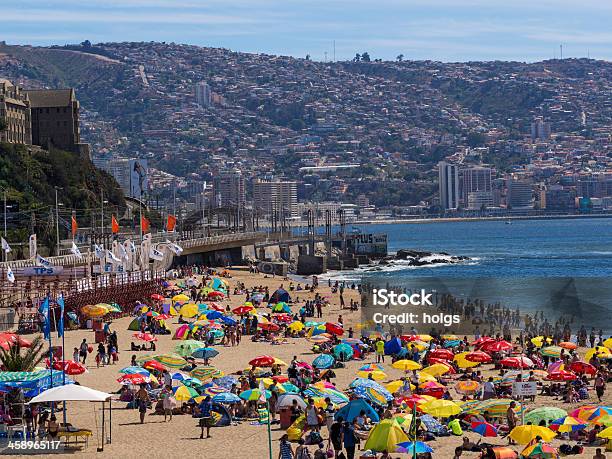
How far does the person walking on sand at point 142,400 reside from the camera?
22734mm

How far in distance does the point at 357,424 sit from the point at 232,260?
209 feet

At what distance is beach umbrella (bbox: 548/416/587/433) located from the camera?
71.3 ft

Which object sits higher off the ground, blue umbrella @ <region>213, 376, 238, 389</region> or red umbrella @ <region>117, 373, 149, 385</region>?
red umbrella @ <region>117, 373, 149, 385</region>

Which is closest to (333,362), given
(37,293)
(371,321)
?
(371,321)

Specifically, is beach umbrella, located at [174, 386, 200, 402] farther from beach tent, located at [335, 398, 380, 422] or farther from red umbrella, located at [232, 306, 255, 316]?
red umbrella, located at [232, 306, 255, 316]

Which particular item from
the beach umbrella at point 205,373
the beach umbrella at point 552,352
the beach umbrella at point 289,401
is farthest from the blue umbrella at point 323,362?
the beach umbrella at point 289,401

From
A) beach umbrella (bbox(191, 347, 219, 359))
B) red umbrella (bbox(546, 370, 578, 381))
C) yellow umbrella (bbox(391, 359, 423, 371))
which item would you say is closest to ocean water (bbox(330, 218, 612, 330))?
red umbrella (bbox(546, 370, 578, 381))

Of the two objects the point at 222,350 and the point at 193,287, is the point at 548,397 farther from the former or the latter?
the point at 193,287

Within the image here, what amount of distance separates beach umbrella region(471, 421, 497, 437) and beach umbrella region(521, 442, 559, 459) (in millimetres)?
2469

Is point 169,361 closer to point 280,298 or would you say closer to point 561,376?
point 561,376

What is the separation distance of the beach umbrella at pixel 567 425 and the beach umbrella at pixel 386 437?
11.3 ft

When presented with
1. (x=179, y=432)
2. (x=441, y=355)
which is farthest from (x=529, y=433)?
(x=441, y=355)

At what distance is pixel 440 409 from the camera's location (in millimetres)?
22547

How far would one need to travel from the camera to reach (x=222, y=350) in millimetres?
33594
